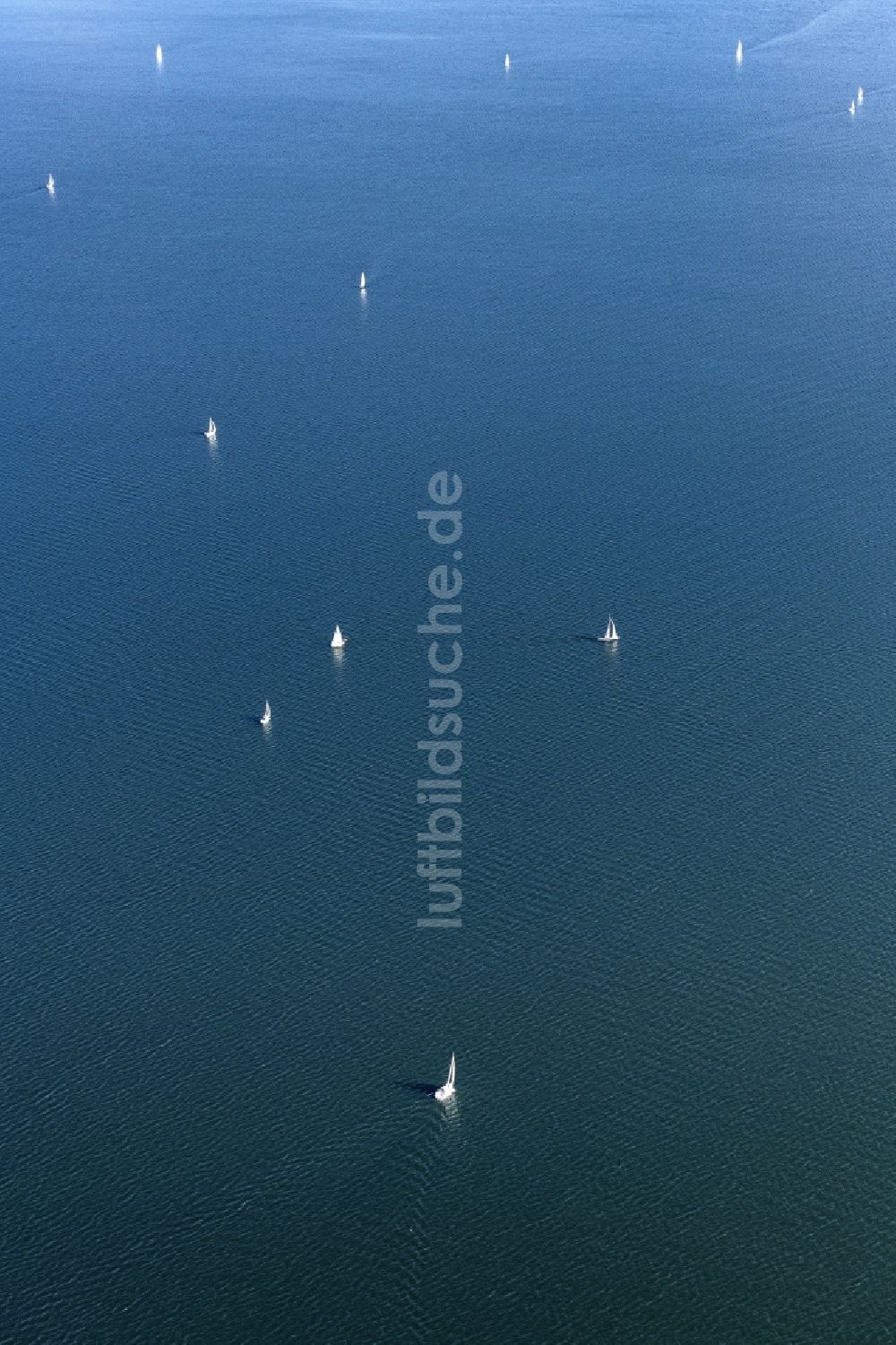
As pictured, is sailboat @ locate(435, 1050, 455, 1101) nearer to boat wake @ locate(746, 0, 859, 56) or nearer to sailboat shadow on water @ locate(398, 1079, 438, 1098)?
sailboat shadow on water @ locate(398, 1079, 438, 1098)

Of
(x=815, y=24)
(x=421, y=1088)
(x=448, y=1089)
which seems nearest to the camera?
(x=448, y=1089)

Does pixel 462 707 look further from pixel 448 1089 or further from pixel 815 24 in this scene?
pixel 815 24

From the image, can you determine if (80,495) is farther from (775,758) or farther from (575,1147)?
(575,1147)

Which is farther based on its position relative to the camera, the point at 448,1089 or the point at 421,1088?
the point at 421,1088

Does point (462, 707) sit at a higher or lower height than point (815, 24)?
lower

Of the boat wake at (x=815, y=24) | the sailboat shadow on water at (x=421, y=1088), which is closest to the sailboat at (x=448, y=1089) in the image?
the sailboat shadow on water at (x=421, y=1088)

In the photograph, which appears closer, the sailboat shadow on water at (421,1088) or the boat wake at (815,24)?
the sailboat shadow on water at (421,1088)

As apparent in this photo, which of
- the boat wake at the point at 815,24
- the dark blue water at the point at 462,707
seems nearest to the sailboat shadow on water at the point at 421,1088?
the dark blue water at the point at 462,707

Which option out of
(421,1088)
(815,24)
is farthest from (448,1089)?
(815,24)

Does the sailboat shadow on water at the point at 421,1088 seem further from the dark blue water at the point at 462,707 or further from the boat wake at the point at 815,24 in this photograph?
the boat wake at the point at 815,24

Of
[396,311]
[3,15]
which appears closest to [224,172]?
[396,311]

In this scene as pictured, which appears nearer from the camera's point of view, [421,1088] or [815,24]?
[421,1088]

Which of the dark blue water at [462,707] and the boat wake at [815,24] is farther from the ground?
the boat wake at [815,24]

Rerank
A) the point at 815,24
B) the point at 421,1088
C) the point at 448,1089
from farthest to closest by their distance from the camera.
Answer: the point at 815,24
the point at 421,1088
the point at 448,1089
